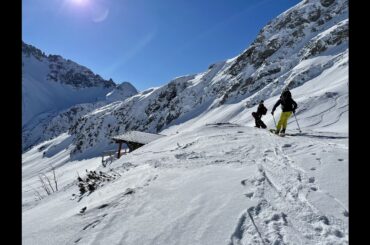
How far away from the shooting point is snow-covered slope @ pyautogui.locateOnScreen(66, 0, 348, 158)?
4834cm

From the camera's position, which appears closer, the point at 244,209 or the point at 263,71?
the point at 244,209

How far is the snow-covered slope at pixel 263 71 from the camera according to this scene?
159ft

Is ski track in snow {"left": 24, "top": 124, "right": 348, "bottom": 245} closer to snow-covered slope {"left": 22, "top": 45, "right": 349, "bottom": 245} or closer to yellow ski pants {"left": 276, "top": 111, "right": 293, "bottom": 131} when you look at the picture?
snow-covered slope {"left": 22, "top": 45, "right": 349, "bottom": 245}

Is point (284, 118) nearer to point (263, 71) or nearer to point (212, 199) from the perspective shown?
point (212, 199)

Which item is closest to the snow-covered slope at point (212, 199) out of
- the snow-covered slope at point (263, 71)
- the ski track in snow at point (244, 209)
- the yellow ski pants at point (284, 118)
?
the ski track in snow at point (244, 209)

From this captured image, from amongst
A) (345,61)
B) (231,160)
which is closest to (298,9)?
(345,61)

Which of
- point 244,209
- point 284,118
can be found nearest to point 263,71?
point 284,118

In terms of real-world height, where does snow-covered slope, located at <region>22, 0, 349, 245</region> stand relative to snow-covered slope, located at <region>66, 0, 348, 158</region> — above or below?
below

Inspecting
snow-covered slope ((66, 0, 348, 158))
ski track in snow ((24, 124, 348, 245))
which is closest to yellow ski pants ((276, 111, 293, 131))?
ski track in snow ((24, 124, 348, 245))

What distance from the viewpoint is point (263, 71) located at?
2306 inches

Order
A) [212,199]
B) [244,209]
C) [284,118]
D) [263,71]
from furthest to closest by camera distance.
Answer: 1. [263,71]
2. [284,118]
3. [212,199]
4. [244,209]

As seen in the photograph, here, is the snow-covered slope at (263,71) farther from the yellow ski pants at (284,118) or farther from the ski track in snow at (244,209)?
the ski track in snow at (244,209)

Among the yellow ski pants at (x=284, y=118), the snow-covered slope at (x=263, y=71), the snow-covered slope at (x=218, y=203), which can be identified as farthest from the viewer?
the snow-covered slope at (x=263, y=71)
